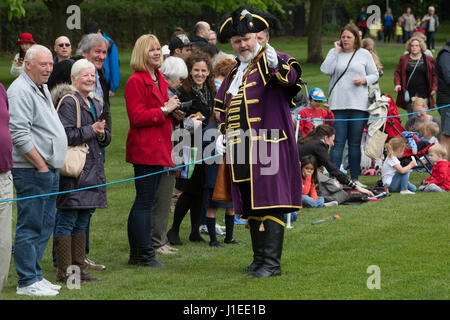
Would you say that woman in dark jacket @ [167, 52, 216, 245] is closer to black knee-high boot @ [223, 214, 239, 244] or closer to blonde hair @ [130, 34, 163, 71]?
black knee-high boot @ [223, 214, 239, 244]

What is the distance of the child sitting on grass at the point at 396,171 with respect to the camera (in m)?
11.4

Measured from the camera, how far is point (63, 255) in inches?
285

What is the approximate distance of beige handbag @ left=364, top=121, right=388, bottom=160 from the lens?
40.6 feet

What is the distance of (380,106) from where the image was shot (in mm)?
12180

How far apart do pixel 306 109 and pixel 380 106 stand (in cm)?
104

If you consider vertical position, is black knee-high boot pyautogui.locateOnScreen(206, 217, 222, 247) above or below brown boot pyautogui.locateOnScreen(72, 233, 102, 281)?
below

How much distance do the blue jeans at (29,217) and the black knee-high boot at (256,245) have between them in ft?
5.77

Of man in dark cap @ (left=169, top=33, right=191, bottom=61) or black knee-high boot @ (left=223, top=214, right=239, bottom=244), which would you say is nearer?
black knee-high boot @ (left=223, top=214, right=239, bottom=244)

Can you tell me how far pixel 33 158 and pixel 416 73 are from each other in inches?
369

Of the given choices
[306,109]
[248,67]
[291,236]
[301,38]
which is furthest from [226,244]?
[301,38]

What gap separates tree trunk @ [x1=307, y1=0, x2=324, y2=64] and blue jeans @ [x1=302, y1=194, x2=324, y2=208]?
21.5 metres

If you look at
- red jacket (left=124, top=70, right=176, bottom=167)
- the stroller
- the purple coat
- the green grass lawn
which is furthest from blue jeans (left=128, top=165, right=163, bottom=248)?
the stroller

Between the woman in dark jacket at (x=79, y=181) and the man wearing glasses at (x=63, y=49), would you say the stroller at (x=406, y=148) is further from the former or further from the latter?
the woman in dark jacket at (x=79, y=181)

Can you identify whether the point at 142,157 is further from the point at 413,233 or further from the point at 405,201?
the point at 405,201
